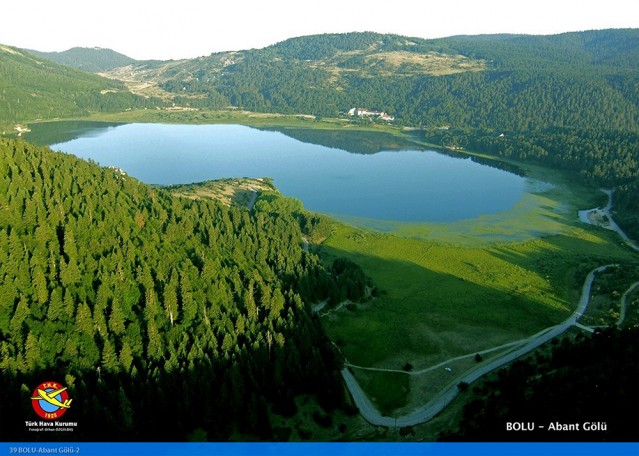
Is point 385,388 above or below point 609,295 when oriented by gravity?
below

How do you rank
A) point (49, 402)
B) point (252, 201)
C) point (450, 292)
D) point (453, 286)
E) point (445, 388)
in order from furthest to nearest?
point (252, 201) → point (453, 286) → point (450, 292) → point (445, 388) → point (49, 402)

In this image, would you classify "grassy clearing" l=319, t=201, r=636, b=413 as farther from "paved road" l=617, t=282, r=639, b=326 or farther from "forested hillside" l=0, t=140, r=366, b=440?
"forested hillside" l=0, t=140, r=366, b=440

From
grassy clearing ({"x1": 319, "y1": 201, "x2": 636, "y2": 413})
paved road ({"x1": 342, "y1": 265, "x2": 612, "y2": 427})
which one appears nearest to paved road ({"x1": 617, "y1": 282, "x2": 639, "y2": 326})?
paved road ({"x1": 342, "y1": 265, "x2": 612, "y2": 427})

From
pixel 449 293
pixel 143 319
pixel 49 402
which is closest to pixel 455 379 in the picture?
pixel 449 293

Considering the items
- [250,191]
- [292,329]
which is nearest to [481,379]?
[292,329]

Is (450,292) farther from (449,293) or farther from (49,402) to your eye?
(49,402)

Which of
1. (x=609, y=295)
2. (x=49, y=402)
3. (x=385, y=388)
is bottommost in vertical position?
(x=385, y=388)
